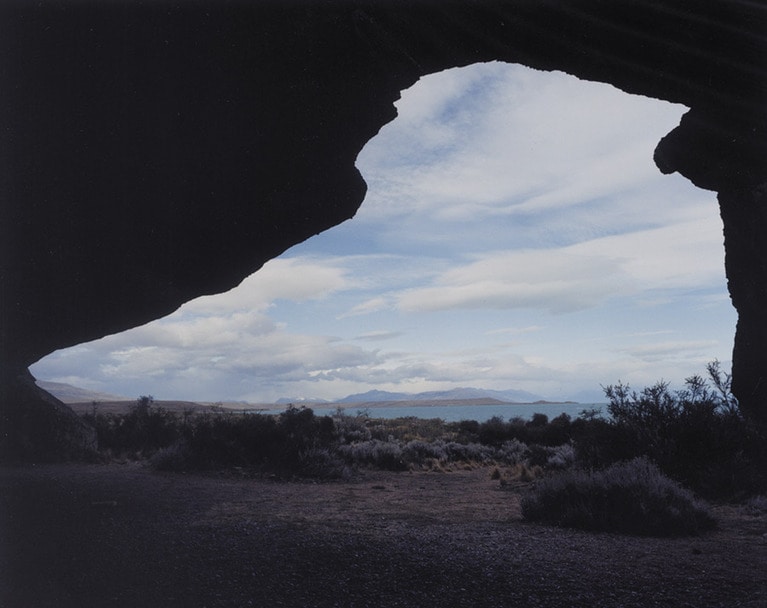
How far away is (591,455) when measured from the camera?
36.3 feet

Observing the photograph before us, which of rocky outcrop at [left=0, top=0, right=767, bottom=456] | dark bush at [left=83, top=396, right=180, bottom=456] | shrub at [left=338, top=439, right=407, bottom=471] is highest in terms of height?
rocky outcrop at [left=0, top=0, right=767, bottom=456]

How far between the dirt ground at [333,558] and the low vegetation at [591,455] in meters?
0.60

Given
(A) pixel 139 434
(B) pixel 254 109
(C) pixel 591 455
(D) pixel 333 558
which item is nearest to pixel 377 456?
(C) pixel 591 455

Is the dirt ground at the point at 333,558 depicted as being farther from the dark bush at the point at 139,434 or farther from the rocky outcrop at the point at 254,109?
the dark bush at the point at 139,434

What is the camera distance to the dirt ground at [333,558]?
4.20 meters

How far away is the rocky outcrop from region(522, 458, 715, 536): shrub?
3.26 m

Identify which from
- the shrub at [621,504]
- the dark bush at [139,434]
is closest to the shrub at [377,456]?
the dark bush at [139,434]

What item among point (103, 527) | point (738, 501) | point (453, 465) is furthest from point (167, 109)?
point (453, 465)

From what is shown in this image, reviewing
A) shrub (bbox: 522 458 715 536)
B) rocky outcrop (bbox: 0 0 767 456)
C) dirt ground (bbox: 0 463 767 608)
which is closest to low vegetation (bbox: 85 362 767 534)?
shrub (bbox: 522 458 715 536)

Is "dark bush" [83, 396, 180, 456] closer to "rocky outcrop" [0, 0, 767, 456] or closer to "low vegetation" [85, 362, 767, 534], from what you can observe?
"low vegetation" [85, 362, 767, 534]

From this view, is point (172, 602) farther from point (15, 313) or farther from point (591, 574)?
point (15, 313)

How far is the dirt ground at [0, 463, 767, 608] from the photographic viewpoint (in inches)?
165

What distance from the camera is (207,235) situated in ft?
36.0

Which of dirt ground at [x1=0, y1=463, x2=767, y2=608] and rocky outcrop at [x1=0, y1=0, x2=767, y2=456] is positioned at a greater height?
rocky outcrop at [x1=0, y1=0, x2=767, y2=456]
